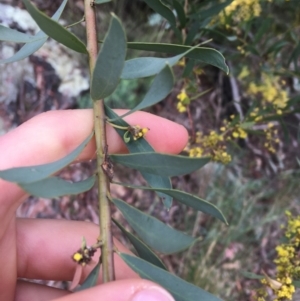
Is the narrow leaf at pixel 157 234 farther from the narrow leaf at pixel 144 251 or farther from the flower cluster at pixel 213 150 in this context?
the flower cluster at pixel 213 150

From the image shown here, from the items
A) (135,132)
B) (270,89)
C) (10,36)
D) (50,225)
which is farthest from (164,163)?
(270,89)

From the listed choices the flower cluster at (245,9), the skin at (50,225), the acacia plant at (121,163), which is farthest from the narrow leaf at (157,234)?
the flower cluster at (245,9)

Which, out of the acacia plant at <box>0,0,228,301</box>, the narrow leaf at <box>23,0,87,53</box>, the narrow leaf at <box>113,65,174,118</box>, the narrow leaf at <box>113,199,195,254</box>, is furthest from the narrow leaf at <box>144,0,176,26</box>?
the narrow leaf at <box>113,199,195,254</box>

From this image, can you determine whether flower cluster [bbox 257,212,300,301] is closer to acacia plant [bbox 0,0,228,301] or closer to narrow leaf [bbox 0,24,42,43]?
acacia plant [bbox 0,0,228,301]

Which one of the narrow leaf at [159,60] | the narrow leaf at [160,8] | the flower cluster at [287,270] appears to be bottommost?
the flower cluster at [287,270]

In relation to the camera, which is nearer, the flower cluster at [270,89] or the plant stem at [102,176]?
the plant stem at [102,176]

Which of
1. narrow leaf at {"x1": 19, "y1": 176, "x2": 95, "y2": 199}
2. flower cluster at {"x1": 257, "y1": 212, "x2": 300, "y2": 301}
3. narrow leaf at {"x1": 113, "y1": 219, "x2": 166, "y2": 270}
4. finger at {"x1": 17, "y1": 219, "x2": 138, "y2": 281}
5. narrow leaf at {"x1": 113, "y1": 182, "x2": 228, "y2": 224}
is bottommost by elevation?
finger at {"x1": 17, "y1": 219, "x2": 138, "y2": 281}

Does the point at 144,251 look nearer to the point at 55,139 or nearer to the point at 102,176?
the point at 102,176
